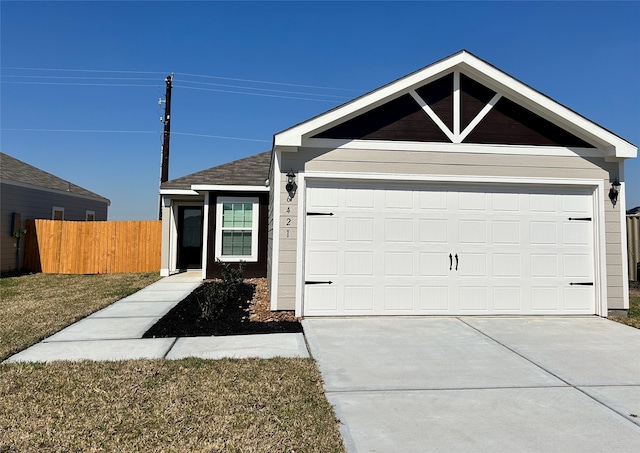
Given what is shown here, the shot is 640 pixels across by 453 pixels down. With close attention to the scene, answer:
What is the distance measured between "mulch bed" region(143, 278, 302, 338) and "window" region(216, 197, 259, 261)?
344cm

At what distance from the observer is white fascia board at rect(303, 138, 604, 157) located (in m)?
6.69

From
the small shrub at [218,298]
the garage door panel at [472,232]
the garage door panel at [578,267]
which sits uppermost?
the garage door panel at [472,232]

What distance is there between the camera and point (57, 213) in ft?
52.7

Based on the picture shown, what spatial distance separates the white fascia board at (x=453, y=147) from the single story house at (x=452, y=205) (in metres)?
0.02

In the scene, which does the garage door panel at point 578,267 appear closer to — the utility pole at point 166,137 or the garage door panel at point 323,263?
the garage door panel at point 323,263

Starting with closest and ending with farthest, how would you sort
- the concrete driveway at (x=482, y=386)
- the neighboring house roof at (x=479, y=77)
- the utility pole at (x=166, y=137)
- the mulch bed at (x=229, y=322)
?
the concrete driveway at (x=482, y=386) < the mulch bed at (x=229, y=322) < the neighboring house roof at (x=479, y=77) < the utility pole at (x=166, y=137)

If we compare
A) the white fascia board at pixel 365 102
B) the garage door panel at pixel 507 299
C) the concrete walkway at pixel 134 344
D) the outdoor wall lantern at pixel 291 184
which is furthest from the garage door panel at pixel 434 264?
the white fascia board at pixel 365 102

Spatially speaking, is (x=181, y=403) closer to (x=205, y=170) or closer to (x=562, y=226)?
(x=562, y=226)

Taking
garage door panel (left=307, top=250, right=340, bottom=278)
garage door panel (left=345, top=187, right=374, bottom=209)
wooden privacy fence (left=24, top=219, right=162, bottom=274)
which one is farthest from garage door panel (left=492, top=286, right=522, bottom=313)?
wooden privacy fence (left=24, top=219, right=162, bottom=274)

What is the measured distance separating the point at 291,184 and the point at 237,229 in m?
4.99

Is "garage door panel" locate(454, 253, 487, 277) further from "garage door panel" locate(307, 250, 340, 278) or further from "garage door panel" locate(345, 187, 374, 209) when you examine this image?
"garage door panel" locate(307, 250, 340, 278)

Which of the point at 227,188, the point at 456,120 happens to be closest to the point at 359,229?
the point at 456,120

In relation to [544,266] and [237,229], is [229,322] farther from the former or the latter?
[544,266]

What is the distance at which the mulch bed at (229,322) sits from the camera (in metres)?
5.54
